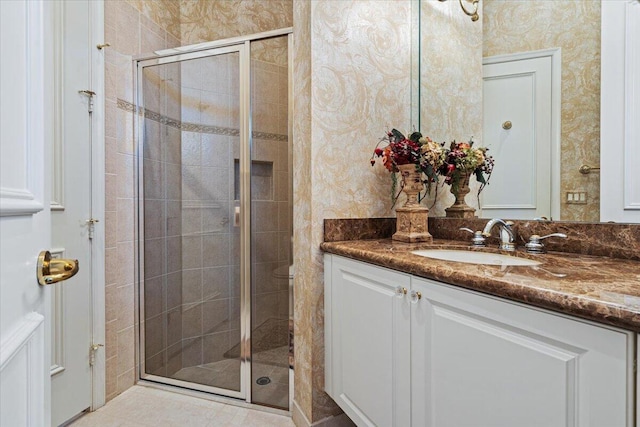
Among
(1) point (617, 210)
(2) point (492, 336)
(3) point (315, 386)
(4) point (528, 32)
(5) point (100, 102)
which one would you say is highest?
(4) point (528, 32)

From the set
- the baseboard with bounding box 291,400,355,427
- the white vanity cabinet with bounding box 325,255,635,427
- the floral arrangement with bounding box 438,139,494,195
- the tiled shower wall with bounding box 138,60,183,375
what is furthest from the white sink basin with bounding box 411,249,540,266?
the tiled shower wall with bounding box 138,60,183,375

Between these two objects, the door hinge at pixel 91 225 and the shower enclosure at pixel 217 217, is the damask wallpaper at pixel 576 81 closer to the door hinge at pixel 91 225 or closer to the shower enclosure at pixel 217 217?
the shower enclosure at pixel 217 217

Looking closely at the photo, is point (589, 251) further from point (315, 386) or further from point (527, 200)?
point (315, 386)

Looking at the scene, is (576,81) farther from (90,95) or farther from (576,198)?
(90,95)

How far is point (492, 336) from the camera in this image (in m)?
0.69

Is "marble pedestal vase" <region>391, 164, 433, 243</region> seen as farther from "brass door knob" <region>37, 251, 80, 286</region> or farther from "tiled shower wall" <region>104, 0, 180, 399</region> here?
"tiled shower wall" <region>104, 0, 180, 399</region>

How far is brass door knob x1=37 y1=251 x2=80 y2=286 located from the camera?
53 centimetres

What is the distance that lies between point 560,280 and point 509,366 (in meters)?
0.20

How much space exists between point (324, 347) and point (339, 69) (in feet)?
3.99

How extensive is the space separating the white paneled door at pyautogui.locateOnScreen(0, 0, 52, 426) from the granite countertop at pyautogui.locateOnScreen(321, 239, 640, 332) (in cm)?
79

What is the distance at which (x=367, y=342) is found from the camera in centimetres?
112

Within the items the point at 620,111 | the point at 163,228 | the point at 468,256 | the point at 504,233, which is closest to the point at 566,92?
the point at 620,111

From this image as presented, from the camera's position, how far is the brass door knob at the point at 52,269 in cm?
53

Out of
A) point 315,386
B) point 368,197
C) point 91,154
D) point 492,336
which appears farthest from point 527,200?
point 91,154
